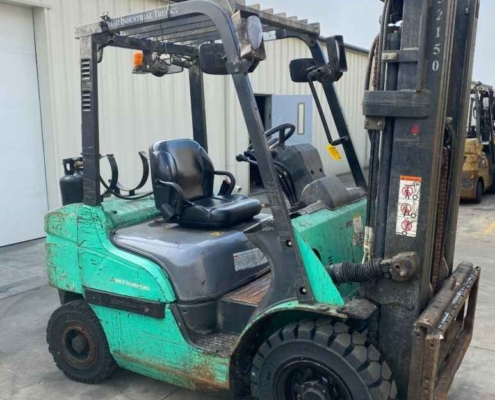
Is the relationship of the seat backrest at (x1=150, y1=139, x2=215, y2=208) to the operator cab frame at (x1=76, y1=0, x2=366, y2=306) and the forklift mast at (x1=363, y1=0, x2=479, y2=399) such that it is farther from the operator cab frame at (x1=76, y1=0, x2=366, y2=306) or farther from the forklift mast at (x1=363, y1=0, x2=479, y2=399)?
the forklift mast at (x1=363, y1=0, x2=479, y2=399)

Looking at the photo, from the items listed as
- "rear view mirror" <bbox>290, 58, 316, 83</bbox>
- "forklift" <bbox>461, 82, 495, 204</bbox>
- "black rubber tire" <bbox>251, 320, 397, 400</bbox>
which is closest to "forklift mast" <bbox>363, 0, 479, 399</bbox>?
"black rubber tire" <bbox>251, 320, 397, 400</bbox>

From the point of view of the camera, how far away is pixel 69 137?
24.8ft

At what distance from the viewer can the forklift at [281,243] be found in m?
2.40

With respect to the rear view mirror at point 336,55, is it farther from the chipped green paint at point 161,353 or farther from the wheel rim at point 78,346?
the wheel rim at point 78,346

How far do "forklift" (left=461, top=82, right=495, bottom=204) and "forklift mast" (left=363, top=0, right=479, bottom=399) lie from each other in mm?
8452

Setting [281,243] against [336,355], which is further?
[281,243]

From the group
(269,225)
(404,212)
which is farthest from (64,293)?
(404,212)

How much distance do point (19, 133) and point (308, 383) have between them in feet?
19.9

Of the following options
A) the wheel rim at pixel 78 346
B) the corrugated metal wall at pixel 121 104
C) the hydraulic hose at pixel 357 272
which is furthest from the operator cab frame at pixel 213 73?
the corrugated metal wall at pixel 121 104

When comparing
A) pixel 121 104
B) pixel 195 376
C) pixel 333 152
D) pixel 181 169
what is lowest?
pixel 195 376

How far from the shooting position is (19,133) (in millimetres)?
7184

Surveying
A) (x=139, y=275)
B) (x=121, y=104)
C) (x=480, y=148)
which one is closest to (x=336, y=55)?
(x=139, y=275)

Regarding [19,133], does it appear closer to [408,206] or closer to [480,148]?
[408,206]

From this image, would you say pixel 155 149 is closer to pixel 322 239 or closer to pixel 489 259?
pixel 322 239
